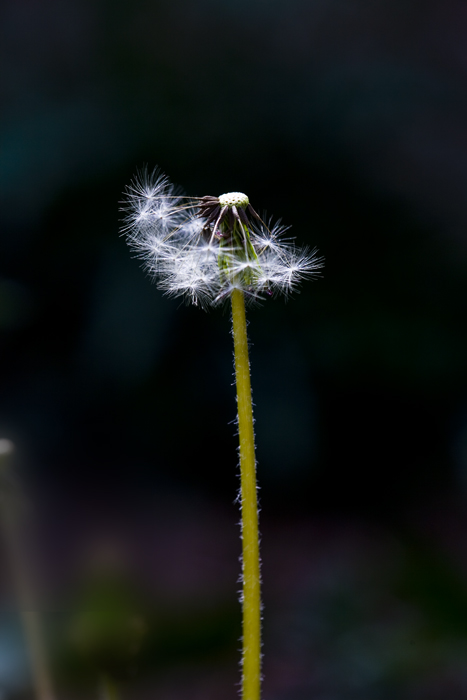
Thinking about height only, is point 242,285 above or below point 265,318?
below

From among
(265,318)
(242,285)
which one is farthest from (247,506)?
(265,318)

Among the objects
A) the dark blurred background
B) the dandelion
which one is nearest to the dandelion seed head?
the dandelion

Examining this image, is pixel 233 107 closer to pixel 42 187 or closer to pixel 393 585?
pixel 42 187

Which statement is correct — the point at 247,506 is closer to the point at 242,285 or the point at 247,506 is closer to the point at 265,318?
the point at 242,285

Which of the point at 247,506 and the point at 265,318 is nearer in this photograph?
the point at 247,506

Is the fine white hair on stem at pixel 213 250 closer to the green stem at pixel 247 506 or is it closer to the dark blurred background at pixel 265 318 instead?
the green stem at pixel 247 506
